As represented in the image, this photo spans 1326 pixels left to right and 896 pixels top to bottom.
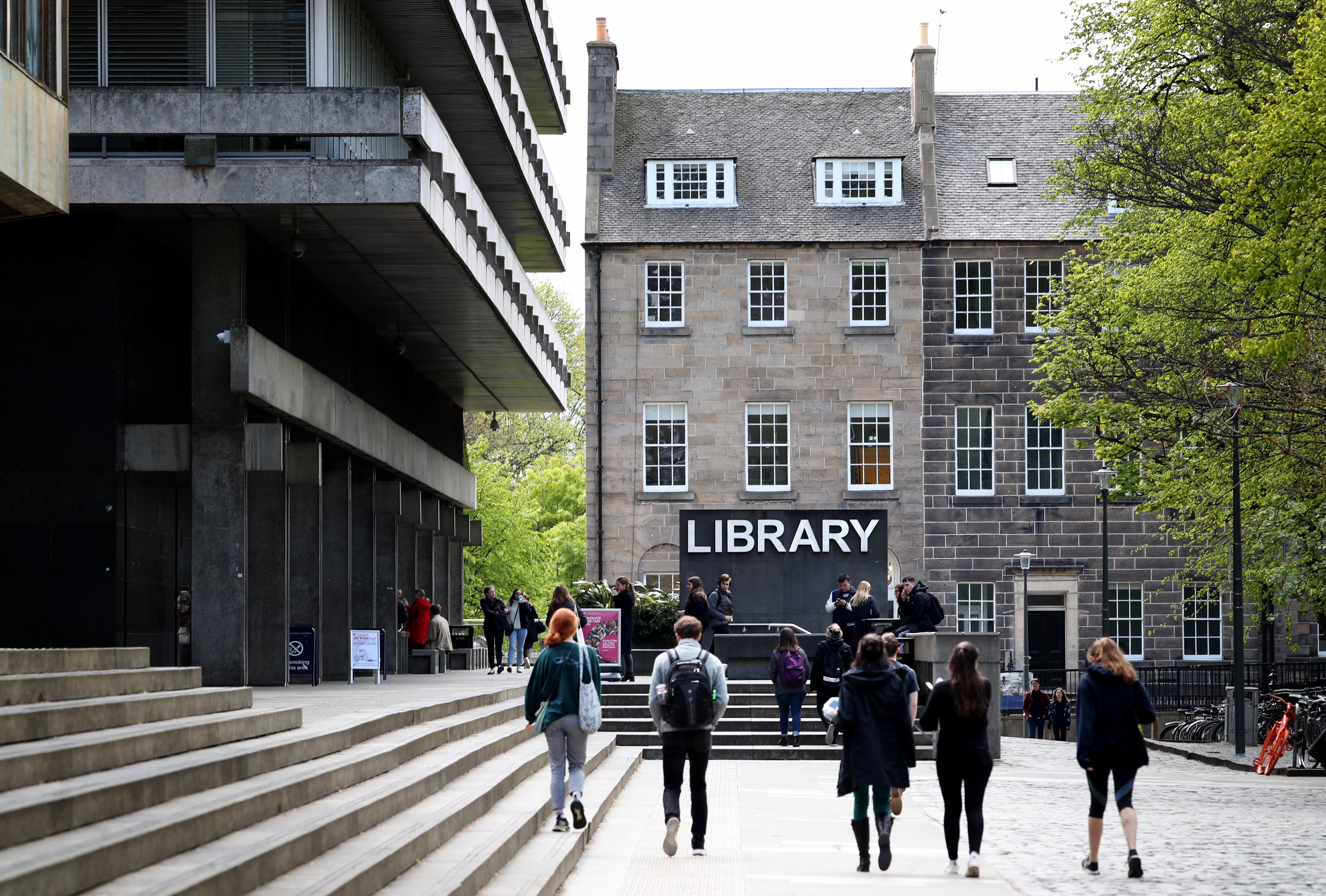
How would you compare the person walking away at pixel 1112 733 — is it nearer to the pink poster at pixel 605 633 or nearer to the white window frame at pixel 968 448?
the pink poster at pixel 605 633

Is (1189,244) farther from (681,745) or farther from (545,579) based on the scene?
(545,579)

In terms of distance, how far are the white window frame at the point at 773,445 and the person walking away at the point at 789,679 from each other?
1925cm

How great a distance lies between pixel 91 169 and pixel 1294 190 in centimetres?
1430

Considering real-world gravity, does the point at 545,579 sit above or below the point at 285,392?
below

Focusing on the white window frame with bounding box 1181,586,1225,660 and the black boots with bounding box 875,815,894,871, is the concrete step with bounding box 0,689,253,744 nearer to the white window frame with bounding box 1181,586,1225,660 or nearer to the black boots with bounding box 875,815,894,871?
the black boots with bounding box 875,815,894,871

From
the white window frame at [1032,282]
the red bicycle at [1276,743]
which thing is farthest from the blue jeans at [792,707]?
the white window frame at [1032,282]

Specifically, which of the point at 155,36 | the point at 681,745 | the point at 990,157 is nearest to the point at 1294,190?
the point at 681,745

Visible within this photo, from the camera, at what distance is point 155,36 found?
20031mm

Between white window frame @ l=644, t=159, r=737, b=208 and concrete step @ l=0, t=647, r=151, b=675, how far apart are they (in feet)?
109

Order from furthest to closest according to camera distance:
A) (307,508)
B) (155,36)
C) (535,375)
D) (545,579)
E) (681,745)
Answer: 1. (545,579)
2. (535,375)
3. (307,508)
4. (155,36)
5. (681,745)

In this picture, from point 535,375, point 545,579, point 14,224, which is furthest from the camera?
point 545,579

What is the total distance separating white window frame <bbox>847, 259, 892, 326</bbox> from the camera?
43000 millimetres

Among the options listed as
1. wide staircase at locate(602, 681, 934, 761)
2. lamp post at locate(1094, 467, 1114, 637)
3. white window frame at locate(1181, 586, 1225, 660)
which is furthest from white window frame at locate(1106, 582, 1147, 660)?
wide staircase at locate(602, 681, 934, 761)

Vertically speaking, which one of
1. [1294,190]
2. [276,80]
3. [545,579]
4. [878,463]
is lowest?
[545,579]
